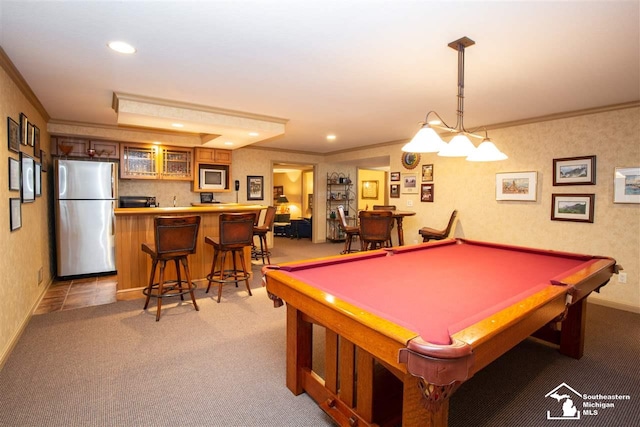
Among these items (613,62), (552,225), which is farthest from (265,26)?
(552,225)

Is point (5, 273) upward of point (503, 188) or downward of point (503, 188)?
downward

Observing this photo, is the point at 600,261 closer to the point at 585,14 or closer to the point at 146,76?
the point at 585,14

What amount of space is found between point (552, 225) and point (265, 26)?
4265 mm

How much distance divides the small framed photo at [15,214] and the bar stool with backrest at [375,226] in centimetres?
383

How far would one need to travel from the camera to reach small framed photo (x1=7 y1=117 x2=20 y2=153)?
8.72ft

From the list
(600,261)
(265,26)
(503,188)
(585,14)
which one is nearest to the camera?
(585,14)

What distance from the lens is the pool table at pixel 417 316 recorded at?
114 centimetres

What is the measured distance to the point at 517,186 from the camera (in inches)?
179

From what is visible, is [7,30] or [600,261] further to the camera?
[600,261]

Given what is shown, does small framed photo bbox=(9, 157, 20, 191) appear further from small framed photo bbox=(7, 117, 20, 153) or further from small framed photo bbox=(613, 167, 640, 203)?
small framed photo bbox=(613, 167, 640, 203)

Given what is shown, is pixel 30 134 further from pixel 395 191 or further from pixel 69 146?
pixel 395 191

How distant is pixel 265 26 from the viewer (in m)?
2.03
